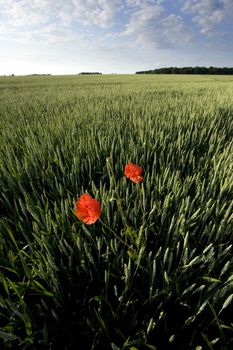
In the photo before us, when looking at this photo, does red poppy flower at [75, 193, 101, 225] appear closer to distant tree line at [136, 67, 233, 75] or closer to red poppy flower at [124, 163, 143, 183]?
red poppy flower at [124, 163, 143, 183]

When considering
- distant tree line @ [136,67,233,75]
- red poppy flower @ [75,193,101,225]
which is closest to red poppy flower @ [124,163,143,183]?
red poppy flower @ [75,193,101,225]

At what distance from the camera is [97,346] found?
770 mm

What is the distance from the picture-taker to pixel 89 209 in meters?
0.73

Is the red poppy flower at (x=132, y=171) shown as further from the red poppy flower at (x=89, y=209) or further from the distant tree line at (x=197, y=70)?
the distant tree line at (x=197, y=70)

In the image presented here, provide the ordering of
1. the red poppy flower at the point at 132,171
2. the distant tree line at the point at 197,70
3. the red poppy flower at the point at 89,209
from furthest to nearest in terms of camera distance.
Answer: the distant tree line at the point at 197,70 < the red poppy flower at the point at 132,171 < the red poppy flower at the point at 89,209

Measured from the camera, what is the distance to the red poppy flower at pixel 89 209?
2.37 ft

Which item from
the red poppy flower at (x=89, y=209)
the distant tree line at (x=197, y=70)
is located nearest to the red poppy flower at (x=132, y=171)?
the red poppy flower at (x=89, y=209)

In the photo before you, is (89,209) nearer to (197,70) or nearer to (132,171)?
(132,171)

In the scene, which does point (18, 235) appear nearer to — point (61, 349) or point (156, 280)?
point (61, 349)

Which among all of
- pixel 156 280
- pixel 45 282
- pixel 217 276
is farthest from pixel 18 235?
pixel 217 276

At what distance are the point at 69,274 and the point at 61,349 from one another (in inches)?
8.7

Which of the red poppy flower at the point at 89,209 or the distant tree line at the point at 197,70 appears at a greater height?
the red poppy flower at the point at 89,209

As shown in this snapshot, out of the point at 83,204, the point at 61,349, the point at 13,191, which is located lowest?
the point at 61,349

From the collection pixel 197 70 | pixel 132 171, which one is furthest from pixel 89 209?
pixel 197 70
